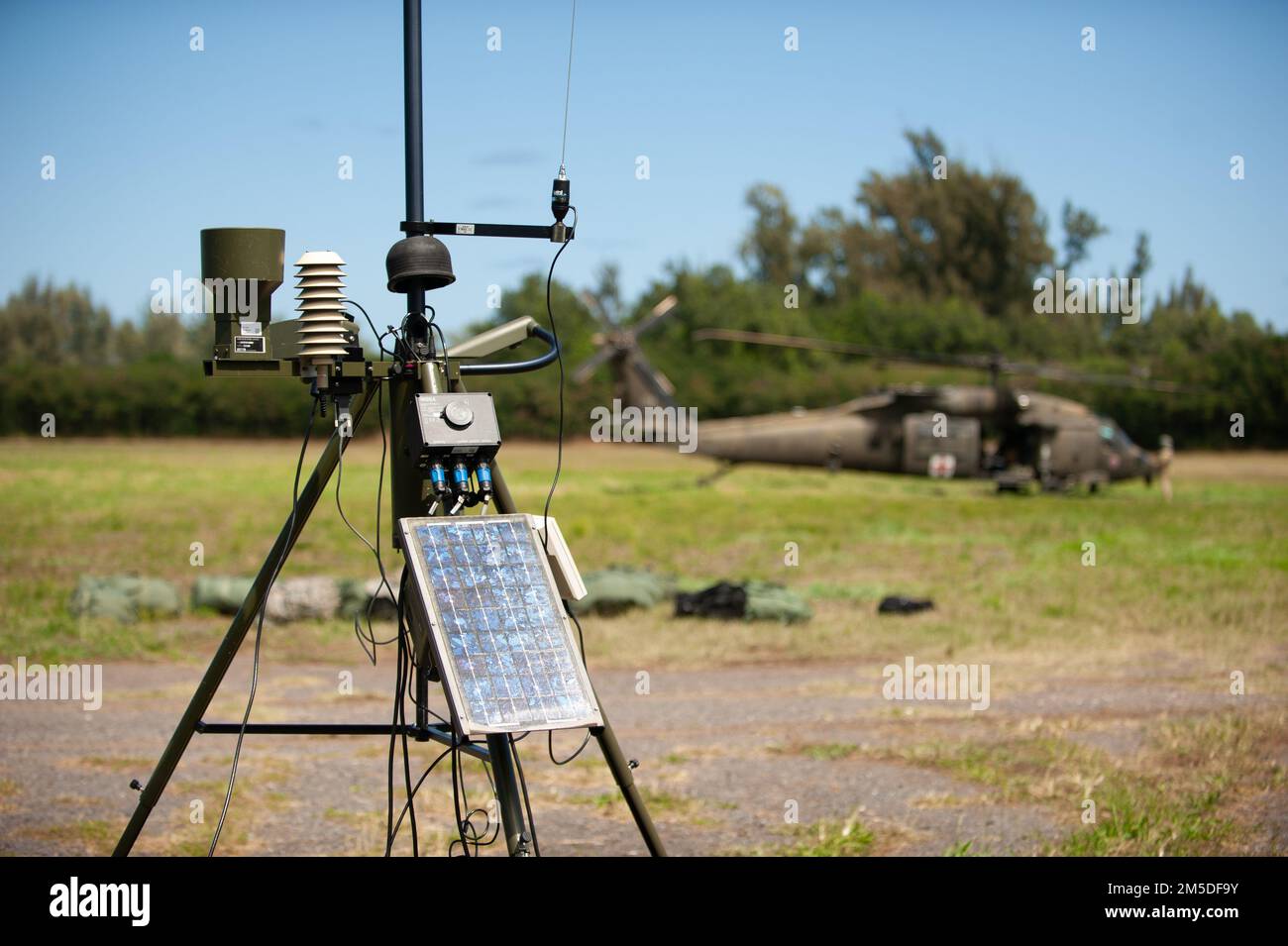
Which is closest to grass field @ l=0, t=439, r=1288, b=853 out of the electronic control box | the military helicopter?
the military helicopter

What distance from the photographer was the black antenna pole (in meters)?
3.96

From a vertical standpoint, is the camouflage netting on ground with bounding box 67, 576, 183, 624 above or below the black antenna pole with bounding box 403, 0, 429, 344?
below

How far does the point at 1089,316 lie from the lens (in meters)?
69.4

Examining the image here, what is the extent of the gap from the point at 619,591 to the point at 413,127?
936cm

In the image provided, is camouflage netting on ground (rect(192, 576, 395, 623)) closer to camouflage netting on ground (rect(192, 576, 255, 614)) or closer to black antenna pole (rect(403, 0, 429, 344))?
camouflage netting on ground (rect(192, 576, 255, 614))

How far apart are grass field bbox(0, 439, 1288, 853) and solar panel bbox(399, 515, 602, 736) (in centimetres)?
300

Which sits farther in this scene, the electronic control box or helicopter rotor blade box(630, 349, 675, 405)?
helicopter rotor blade box(630, 349, 675, 405)

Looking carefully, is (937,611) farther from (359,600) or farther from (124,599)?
(124,599)

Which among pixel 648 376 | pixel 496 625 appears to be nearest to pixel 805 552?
pixel 648 376

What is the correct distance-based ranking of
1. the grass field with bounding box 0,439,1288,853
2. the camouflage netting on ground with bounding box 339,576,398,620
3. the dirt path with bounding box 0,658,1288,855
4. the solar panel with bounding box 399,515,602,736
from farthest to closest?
the camouflage netting on ground with bounding box 339,576,398,620 < the grass field with bounding box 0,439,1288,853 < the dirt path with bounding box 0,658,1288,855 < the solar panel with bounding box 399,515,602,736

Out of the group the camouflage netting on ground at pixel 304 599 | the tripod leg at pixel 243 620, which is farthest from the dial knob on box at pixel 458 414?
the camouflage netting on ground at pixel 304 599

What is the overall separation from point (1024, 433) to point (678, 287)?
4123 cm
